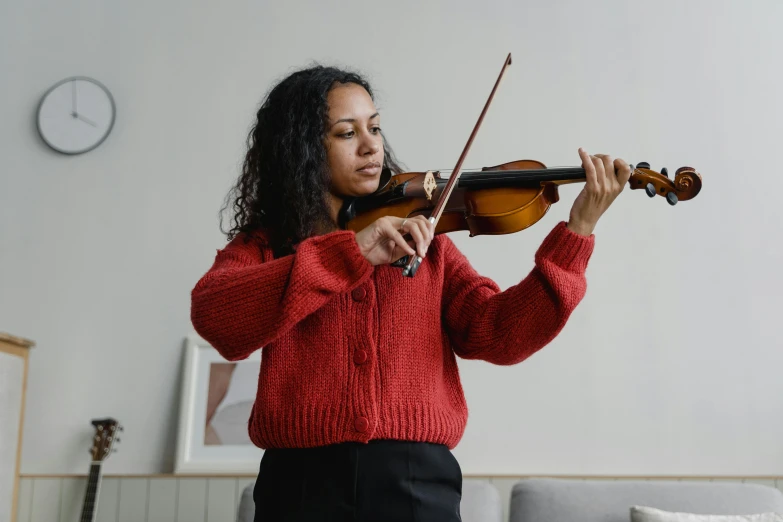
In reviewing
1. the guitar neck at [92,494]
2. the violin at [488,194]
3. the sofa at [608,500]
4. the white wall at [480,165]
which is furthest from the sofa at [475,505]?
the violin at [488,194]

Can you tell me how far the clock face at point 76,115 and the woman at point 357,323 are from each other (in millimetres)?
1733

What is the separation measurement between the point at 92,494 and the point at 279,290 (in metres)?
1.69

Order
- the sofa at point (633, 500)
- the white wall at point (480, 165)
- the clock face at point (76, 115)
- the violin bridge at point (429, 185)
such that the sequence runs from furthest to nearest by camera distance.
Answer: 1. the clock face at point (76, 115)
2. the white wall at point (480, 165)
3. the sofa at point (633, 500)
4. the violin bridge at point (429, 185)

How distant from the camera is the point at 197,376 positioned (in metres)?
2.65

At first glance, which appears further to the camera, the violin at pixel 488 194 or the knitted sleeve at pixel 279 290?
the violin at pixel 488 194

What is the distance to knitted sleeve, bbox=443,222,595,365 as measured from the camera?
1.23 metres

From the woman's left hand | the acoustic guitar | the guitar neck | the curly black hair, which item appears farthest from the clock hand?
the woman's left hand

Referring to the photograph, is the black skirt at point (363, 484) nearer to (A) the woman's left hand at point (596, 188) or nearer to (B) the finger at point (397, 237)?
(B) the finger at point (397, 237)

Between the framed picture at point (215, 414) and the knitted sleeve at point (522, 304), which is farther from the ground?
the knitted sleeve at point (522, 304)

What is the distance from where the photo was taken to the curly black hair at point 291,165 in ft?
4.52

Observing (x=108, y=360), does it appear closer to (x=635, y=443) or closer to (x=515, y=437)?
(x=515, y=437)

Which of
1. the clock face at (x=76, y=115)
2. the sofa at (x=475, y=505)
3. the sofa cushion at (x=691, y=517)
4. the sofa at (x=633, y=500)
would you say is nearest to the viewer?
the sofa cushion at (x=691, y=517)

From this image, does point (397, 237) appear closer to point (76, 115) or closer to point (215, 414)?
point (215, 414)

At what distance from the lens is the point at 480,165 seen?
270cm
